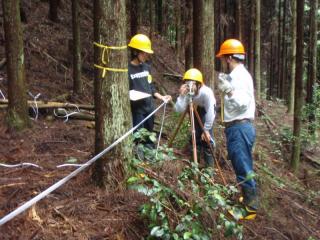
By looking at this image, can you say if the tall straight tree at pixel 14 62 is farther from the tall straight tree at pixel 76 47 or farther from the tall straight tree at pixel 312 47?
the tall straight tree at pixel 312 47

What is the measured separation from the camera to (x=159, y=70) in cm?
1659

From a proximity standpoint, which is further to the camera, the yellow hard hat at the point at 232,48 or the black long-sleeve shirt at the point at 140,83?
the black long-sleeve shirt at the point at 140,83

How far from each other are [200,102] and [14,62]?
10.00 ft

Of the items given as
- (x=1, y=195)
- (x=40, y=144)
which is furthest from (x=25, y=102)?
(x=1, y=195)

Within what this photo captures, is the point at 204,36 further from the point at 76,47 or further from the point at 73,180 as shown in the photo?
the point at 76,47

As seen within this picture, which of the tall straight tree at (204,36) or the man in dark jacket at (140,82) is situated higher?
the tall straight tree at (204,36)

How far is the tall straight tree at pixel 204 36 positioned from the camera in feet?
24.3

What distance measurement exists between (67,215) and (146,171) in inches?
38.3

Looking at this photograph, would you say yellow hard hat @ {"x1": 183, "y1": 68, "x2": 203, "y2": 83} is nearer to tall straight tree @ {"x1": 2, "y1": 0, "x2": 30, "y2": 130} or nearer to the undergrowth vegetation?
the undergrowth vegetation

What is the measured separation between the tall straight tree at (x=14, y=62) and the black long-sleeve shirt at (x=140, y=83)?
1.86m

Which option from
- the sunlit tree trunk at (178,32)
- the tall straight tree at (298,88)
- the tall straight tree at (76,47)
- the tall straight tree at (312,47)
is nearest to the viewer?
the tall straight tree at (76,47)

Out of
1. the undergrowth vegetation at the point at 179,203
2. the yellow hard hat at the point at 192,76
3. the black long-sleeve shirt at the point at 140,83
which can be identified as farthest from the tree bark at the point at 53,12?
the undergrowth vegetation at the point at 179,203

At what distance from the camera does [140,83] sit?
662cm

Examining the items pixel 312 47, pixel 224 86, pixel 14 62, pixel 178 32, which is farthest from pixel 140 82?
pixel 178 32
